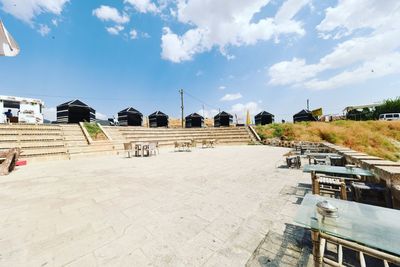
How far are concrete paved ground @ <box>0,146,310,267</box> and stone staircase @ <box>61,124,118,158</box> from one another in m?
6.56

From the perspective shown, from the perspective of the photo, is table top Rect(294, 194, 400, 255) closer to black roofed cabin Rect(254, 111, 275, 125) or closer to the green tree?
black roofed cabin Rect(254, 111, 275, 125)

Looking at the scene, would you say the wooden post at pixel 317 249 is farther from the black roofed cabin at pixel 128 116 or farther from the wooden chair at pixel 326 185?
the black roofed cabin at pixel 128 116

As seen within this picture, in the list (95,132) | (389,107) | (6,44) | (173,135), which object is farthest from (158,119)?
(389,107)

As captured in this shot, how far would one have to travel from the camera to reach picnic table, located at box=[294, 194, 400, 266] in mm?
1282

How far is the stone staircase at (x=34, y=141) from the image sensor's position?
9.96 meters

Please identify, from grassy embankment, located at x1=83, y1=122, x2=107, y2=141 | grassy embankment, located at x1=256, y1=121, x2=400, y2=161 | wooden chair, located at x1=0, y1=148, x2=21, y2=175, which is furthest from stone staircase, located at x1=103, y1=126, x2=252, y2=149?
wooden chair, located at x1=0, y1=148, x2=21, y2=175

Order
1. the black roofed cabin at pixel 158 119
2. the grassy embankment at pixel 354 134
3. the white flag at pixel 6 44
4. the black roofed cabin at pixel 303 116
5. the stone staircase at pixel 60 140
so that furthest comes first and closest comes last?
the black roofed cabin at pixel 303 116
the black roofed cabin at pixel 158 119
the grassy embankment at pixel 354 134
the stone staircase at pixel 60 140
the white flag at pixel 6 44

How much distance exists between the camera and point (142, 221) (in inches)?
115

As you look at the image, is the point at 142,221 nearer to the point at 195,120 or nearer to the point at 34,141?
the point at 34,141

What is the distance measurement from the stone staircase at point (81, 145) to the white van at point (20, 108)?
877 cm

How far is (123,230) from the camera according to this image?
8.74 feet

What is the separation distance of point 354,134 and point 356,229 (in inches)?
598

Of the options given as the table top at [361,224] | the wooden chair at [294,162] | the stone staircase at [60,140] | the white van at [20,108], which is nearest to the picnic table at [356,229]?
the table top at [361,224]

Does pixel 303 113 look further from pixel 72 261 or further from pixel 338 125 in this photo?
pixel 72 261
